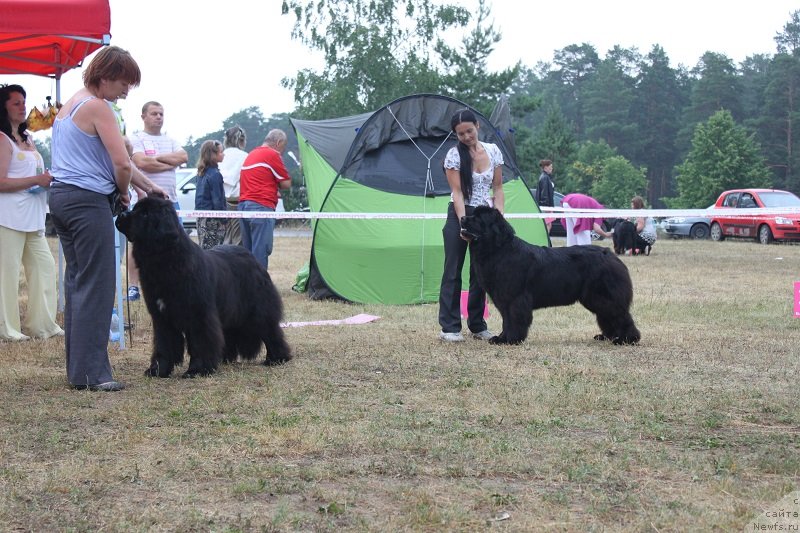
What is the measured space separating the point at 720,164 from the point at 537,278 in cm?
3598

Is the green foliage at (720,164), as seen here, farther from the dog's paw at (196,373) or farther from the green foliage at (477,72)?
the dog's paw at (196,373)

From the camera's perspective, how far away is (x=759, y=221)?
2353 cm

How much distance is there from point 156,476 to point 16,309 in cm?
454

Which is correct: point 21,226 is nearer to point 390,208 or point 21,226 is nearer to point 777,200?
point 390,208

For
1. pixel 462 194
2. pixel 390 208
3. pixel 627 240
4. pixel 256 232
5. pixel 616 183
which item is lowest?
pixel 627 240

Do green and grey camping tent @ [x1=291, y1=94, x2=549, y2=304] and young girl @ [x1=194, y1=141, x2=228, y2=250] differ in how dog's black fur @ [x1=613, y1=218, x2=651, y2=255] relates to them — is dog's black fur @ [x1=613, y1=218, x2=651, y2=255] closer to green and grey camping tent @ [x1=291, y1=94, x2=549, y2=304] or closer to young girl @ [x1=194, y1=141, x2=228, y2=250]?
green and grey camping tent @ [x1=291, y1=94, x2=549, y2=304]

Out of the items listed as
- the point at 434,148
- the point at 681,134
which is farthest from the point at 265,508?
the point at 681,134

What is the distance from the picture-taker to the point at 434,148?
426 inches

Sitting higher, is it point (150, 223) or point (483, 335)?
point (150, 223)

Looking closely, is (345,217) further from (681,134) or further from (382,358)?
(681,134)

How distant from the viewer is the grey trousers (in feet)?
16.7

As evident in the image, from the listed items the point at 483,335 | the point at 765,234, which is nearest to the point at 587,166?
the point at 765,234

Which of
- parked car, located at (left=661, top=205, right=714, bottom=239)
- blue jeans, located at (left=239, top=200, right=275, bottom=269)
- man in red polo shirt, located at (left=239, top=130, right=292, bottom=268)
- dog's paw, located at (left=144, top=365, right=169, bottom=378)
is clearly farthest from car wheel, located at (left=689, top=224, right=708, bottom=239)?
dog's paw, located at (left=144, top=365, right=169, bottom=378)

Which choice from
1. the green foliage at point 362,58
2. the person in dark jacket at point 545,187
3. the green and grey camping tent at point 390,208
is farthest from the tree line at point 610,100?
the green and grey camping tent at point 390,208
